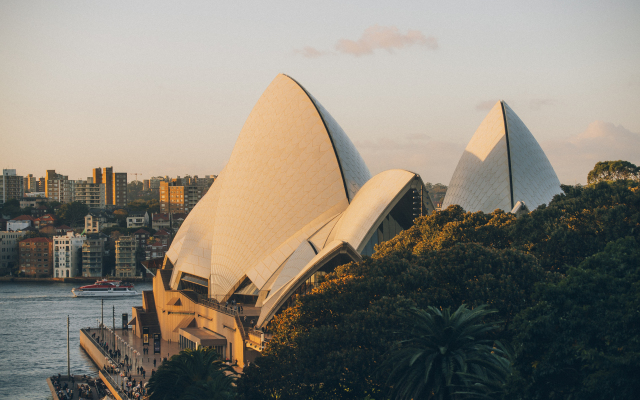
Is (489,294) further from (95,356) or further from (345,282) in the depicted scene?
(95,356)

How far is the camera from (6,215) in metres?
134

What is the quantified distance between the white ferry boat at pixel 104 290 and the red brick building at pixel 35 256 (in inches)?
781

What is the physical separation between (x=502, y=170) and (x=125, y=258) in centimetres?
7741

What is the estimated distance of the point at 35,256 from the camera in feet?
334

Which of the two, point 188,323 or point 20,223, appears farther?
point 20,223

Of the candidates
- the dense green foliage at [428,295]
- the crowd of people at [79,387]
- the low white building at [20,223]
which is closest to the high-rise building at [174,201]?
the low white building at [20,223]

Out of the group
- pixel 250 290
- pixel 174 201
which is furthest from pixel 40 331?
pixel 174 201

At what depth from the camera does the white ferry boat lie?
82938mm

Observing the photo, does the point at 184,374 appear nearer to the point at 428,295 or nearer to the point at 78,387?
the point at 428,295

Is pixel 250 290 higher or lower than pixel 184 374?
higher

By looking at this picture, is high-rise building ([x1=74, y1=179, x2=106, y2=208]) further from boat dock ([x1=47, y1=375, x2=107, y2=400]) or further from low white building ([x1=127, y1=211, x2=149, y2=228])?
boat dock ([x1=47, y1=375, x2=107, y2=400])

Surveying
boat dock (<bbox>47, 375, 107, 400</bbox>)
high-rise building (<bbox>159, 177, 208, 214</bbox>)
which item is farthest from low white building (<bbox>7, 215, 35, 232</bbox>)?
boat dock (<bbox>47, 375, 107, 400</bbox>)

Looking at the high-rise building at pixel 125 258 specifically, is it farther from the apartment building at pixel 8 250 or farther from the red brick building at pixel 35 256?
the apartment building at pixel 8 250

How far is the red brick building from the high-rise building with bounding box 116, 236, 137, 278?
10404 millimetres
